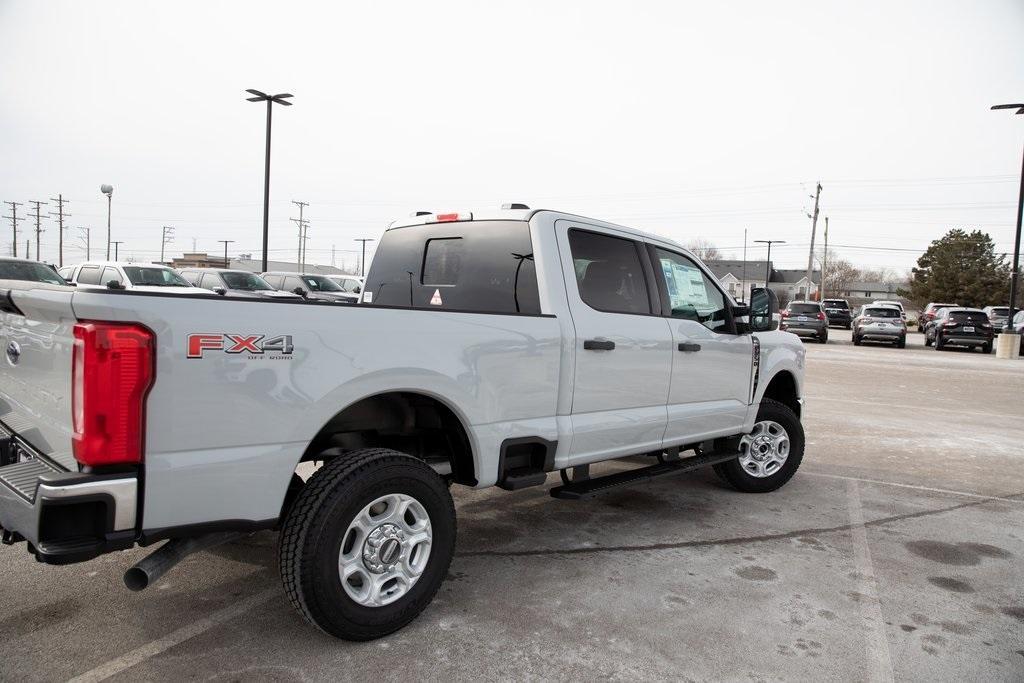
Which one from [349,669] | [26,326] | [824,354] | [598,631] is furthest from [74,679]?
[824,354]

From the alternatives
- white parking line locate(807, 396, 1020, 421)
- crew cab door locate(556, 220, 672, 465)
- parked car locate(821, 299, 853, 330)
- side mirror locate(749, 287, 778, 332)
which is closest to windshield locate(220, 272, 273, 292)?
white parking line locate(807, 396, 1020, 421)

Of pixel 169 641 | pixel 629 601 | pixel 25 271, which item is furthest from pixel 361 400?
pixel 25 271

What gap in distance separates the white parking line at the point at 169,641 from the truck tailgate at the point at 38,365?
0.85 m

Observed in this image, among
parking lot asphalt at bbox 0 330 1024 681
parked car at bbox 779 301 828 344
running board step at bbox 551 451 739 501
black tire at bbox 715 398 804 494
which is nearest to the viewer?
parking lot asphalt at bbox 0 330 1024 681

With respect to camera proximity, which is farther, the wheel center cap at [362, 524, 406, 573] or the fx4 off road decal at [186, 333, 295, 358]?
the wheel center cap at [362, 524, 406, 573]

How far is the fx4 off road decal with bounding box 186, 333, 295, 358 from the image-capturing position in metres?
2.59

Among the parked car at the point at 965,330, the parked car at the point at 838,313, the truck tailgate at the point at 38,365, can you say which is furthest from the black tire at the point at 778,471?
the parked car at the point at 838,313

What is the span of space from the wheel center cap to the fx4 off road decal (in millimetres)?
885

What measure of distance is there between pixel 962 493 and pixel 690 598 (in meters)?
3.65

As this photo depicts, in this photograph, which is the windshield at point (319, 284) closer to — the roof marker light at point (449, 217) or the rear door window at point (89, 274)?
the rear door window at point (89, 274)

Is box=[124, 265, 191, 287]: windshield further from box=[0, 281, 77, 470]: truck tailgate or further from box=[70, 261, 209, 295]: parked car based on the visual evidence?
box=[0, 281, 77, 470]: truck tailgate

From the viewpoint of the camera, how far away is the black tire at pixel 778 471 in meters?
5.73

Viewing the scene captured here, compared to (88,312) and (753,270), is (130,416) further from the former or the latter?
(753,270)

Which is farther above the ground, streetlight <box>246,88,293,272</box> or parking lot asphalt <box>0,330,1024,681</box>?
streetlight <box>246,88,293,272</box>
